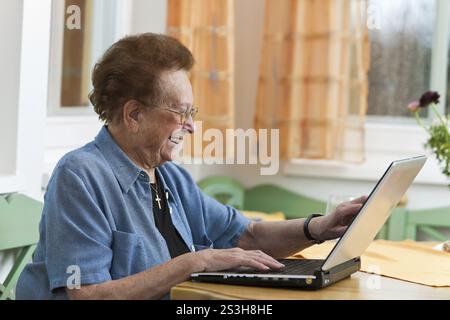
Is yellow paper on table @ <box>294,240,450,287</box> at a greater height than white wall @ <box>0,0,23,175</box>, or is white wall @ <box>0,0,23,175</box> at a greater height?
white wall @ <box>0,0,23,175</box>

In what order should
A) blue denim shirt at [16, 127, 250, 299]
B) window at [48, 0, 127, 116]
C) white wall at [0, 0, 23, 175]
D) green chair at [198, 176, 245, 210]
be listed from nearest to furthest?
blue denim shirt at [16, 127, 250, 299], white wall at [0, 0, 23, 175], window at [48, 0, 127, 116], green chair at [198, 176, 245, 210]

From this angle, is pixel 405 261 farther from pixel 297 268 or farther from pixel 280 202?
pixel 280 202

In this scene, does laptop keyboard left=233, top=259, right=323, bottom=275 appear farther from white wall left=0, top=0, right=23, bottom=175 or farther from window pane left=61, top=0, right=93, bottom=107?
window pane left=61, top=0, right=93, bottom=107

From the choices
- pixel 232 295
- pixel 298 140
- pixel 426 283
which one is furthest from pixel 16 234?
pixel 298 140

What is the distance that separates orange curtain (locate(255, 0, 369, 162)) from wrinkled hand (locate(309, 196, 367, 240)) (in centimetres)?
161

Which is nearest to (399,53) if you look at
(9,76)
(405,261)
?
(405,261)

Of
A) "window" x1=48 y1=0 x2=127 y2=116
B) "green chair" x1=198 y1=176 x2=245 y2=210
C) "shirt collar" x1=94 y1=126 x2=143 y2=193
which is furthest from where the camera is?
"green chair" x1=198 y1=176 x2=245 y2=210

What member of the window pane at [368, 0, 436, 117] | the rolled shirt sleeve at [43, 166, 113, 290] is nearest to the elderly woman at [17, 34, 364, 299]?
the rolled shirt sleeve at [43, 166, 113, 290]

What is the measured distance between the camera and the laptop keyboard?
1.65 metres

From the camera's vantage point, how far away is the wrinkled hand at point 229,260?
5.36ft

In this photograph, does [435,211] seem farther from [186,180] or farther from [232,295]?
[232,295]

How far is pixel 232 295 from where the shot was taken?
59.6 inches

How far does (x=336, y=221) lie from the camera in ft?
6.45

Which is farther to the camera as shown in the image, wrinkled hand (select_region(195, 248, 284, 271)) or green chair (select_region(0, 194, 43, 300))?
green chair (select_region(0, 194, 43, 300))
